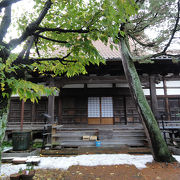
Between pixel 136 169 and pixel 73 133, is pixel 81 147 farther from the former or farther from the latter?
pixel 136 169

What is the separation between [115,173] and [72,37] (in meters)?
3.17

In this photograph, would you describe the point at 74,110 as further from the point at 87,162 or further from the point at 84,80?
the point at 87,162

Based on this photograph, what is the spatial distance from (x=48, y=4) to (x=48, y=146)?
16.3 ft

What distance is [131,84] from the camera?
13.6ft

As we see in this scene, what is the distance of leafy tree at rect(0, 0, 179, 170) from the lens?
1739mm

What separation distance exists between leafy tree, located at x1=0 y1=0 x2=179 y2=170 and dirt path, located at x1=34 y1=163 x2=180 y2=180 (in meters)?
0.51

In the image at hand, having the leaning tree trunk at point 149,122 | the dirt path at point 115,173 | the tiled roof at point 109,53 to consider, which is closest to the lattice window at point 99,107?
the tiled roof at point 109,53

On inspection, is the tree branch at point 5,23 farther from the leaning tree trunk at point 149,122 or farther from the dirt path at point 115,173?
the leaning tree trunk at point 149,122

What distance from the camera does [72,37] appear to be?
87.4 inches

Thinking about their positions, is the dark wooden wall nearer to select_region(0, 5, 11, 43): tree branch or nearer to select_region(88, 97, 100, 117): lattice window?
select_region(88, 97, 100, 117): lattice window

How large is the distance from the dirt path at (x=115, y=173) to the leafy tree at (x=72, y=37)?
1.67 ft

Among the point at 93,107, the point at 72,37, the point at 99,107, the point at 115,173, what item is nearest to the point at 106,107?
the point at 99,107

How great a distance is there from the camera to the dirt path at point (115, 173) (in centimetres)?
278

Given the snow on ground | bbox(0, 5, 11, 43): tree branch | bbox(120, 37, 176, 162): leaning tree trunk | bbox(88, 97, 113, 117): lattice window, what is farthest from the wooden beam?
bbox(0, 5, 11, 43): tree branch
